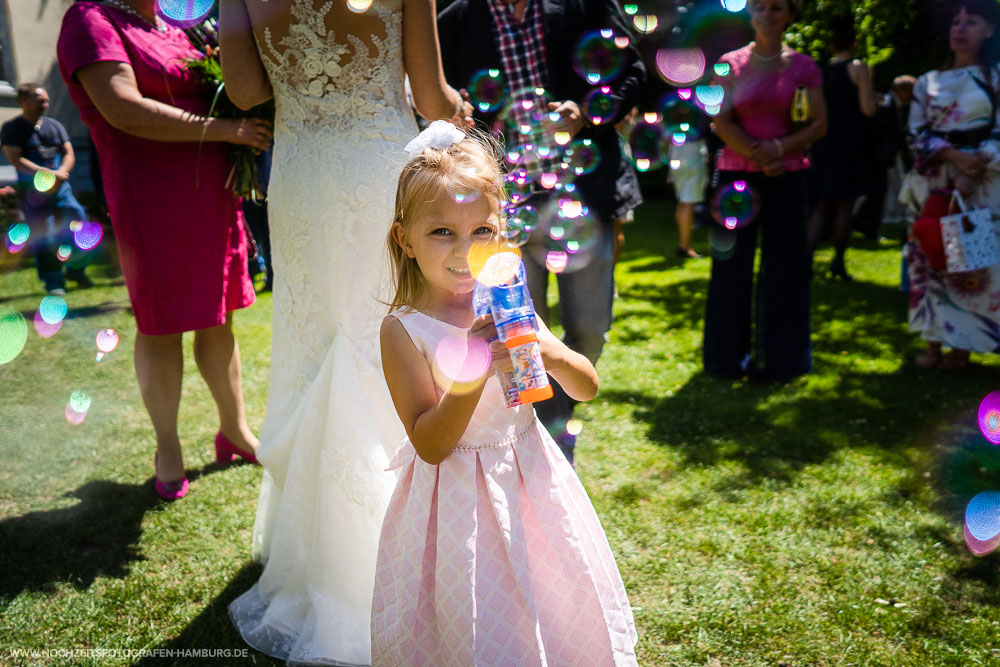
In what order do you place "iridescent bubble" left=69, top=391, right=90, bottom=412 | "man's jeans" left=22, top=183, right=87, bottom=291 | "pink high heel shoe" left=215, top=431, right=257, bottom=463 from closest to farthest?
"pink high heel shoe" left=215, top=431, right=257, bottom=463, "iridescent bubble" left=69, top=391, right=90, bottom=412, "man's jeans" left=22, top=183, right=87, bottom=291

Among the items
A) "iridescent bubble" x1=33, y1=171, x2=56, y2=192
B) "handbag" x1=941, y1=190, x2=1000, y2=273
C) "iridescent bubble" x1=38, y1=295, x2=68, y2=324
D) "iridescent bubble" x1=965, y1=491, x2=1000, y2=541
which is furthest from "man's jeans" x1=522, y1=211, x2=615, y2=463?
"iridescent bubble" x1=33, y1=171, x2=56, y2=192

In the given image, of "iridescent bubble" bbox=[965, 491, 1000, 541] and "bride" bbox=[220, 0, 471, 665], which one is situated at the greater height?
"bride" bbox=[220, 0, 471, 665]

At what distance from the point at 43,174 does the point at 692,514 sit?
8.33m

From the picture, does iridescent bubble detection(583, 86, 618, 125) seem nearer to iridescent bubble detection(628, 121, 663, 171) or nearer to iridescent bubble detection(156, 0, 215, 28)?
iridescent bubble detection(628, 121, 663, 171)

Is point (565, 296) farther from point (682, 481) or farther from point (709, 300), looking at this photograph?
point (709, 300)

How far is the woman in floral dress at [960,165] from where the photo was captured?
4426 mm

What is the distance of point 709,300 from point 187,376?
3.88 meters

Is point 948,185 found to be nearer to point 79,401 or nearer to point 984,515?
point 984,515

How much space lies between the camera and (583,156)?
3.27m

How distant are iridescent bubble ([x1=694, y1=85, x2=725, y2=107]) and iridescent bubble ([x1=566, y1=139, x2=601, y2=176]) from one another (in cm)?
152

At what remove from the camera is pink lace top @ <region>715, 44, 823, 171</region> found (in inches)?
174

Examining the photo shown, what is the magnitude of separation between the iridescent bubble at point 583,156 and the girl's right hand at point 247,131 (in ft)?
4.40

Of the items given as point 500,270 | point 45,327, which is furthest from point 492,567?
point 45,327

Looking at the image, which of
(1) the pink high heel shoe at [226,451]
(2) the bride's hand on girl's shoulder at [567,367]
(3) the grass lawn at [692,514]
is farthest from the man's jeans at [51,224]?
(2) the bride's hand on girl's shoulder at [567,367]
